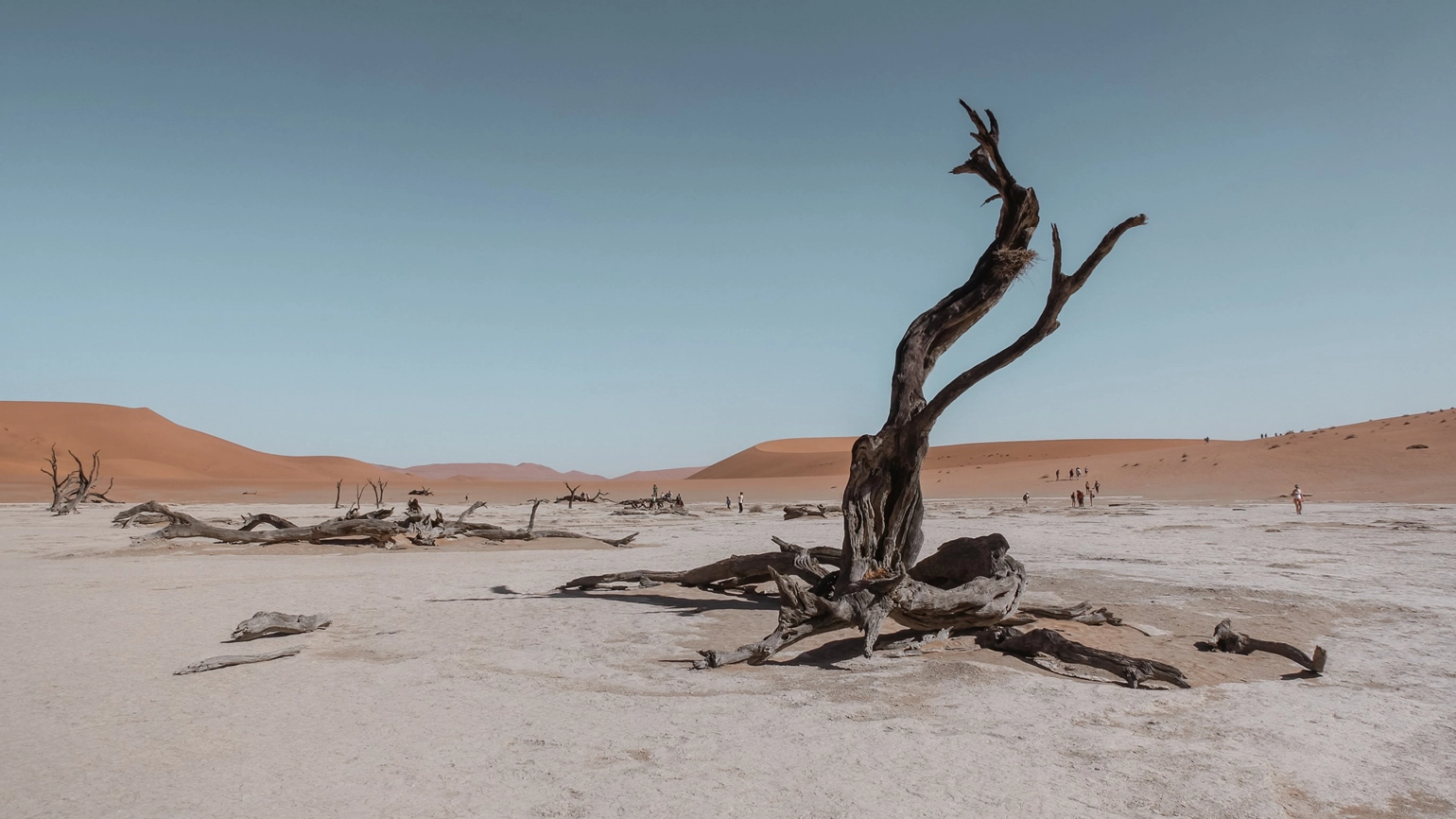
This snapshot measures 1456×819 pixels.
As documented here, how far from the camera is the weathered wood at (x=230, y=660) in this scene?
6.68 meters

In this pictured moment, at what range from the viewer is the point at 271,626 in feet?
26.4

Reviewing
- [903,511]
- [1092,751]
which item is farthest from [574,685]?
[903,511]

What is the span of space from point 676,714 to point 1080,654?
379 centimetres

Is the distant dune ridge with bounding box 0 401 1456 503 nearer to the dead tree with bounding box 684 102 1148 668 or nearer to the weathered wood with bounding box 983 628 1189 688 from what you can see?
the dead tree with bounding box 684 102 1148 668

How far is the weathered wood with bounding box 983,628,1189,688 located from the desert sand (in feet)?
0.59

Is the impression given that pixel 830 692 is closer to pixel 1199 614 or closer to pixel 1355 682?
pixel 1355 682

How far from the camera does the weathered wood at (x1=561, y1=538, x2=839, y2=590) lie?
984 cm

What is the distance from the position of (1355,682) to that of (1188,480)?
47587 millimetres

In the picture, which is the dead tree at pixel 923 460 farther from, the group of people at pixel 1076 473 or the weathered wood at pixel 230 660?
the group of people at pixel 1076 473

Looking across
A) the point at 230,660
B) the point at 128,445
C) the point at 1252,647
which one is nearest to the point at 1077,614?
the point at 1252,647

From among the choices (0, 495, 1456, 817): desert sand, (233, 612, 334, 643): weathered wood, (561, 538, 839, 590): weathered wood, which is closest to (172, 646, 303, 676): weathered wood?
(0, 495, 1456, 817): desert sand

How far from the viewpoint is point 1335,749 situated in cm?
484

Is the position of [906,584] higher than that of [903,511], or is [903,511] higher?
[903,511]

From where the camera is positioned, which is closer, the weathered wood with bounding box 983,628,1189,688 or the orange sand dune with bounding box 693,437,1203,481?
the weathered wood with bounding box 983,628,1189,688
